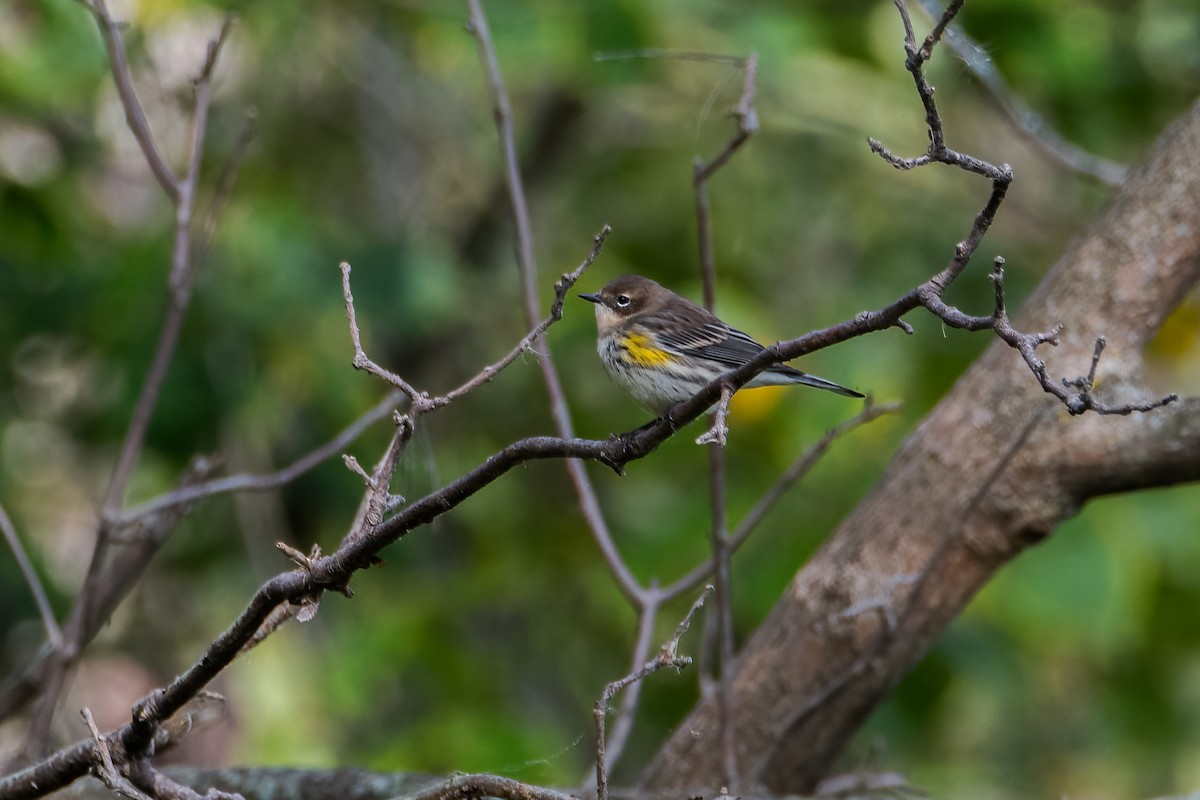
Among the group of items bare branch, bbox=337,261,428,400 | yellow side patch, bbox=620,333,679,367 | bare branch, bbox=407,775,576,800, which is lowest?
bare branch, bbox=407,775,576,800

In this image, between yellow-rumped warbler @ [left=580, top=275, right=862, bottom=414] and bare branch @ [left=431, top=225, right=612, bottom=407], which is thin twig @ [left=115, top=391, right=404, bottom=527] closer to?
yellow-rumped warbler @ [left=580, top=275, right=862, bottom=414]

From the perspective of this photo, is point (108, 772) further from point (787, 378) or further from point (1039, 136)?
point (1039, 136)

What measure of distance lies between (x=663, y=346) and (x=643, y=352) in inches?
4.5

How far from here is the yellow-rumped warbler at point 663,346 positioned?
13.0ft

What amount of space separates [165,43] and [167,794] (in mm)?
4800

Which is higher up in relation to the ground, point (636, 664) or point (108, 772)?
point (636, 664)

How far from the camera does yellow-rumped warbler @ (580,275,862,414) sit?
398 centimetres

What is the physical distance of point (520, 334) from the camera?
722cm

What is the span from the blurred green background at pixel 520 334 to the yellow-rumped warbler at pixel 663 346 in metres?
0.42

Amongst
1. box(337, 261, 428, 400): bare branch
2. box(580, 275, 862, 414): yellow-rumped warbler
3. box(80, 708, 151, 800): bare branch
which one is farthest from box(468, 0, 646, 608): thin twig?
box(80, 708, 151, 800): bare branch

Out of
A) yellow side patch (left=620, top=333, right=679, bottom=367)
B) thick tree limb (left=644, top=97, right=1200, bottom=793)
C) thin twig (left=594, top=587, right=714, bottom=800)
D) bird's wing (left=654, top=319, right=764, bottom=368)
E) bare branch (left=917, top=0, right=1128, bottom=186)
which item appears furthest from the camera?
bird's wing (left=654, top=319, right=764, bottom=368)

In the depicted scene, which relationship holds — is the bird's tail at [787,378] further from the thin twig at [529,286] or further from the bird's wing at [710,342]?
the thin twig at [529,286]

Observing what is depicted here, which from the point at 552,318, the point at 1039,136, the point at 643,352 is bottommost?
the point at 552,318

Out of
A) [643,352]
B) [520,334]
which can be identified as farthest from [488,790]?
[520,334]
